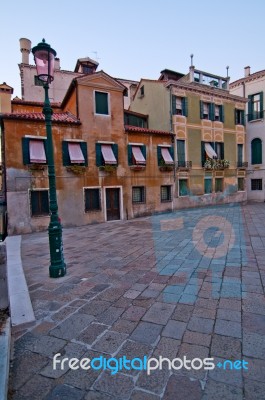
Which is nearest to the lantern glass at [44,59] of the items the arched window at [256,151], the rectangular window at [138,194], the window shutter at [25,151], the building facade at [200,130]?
the window shutter at [25,151]

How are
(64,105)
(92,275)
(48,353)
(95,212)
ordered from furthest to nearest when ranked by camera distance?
(64,105) → (95,212) → (92,275) → (48,353)

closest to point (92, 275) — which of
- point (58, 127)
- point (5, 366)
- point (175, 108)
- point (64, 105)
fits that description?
point (5, 366)

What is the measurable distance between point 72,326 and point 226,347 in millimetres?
1994

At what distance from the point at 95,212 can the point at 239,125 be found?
52.5 ft

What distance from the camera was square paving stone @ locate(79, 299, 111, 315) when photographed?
3607 millimetres

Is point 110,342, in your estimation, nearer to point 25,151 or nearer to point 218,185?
point 25,151

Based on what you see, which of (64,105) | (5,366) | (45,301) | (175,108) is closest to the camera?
(5,366)

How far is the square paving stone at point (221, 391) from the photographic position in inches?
80.8

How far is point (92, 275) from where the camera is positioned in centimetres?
518

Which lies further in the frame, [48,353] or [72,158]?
[72,158]

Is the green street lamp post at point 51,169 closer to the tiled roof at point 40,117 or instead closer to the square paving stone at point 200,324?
the square paving stone at point 200,324

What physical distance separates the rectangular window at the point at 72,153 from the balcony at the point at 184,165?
24.8 feet

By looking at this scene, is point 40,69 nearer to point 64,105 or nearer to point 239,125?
point 64,105

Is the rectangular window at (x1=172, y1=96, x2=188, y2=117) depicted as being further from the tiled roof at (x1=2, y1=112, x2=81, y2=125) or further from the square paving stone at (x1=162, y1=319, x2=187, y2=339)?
the square paving stone at (x1=162, y1=319, x2=187, y2=339)
